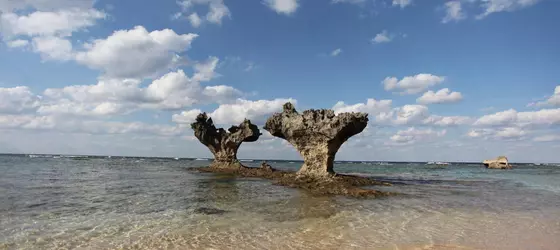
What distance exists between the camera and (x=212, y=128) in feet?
154

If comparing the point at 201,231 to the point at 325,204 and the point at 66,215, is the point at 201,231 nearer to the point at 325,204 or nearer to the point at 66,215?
the point at 66,215

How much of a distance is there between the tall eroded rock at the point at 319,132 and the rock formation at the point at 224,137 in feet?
50.3

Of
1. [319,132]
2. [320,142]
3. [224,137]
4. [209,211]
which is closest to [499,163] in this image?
[224,137]

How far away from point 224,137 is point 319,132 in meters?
21.4

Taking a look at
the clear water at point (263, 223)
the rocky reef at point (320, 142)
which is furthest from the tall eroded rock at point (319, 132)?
the clear water at point (263, 223)

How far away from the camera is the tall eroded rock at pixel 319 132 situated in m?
25.8

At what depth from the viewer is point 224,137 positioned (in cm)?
4591

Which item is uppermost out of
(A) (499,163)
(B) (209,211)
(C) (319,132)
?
(C) (319,132)

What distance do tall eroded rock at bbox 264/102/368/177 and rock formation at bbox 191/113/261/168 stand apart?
15.3 meters

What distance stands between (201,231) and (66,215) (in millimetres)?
5389

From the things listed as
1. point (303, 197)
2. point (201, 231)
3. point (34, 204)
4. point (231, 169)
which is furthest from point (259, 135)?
point (201, 231)

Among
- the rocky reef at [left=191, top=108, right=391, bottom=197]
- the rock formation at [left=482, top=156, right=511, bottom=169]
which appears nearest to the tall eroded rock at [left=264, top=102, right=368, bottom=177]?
the rocky reef at [left=191, top=108, right=391, bottom=197]

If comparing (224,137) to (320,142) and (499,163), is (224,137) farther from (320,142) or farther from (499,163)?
(499,163)

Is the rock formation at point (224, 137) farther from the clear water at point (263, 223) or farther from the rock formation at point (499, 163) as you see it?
the rock formation at point (499, 163)
